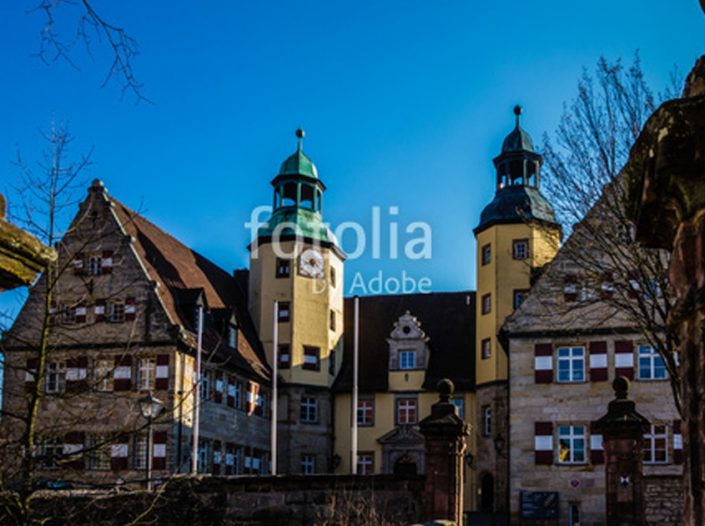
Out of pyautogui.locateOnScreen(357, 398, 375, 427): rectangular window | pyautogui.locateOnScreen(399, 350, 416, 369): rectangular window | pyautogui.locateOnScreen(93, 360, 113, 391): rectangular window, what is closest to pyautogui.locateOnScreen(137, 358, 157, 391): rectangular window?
pyautogui.locateOnScreen(93, 360, 113, 391): rectangular window

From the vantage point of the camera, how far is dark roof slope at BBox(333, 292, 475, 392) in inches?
1706

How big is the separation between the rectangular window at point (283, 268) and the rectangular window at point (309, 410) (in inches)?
196

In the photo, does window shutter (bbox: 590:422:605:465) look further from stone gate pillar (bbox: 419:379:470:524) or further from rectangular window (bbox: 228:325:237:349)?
stone gate pillar (bbox: 419:379:470:524)

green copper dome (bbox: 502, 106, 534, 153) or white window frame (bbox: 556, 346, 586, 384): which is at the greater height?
green copper dome (bbox: 502, 106, 534, 153)

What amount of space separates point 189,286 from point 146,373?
4.73m

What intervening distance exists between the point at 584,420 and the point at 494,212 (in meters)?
9.75

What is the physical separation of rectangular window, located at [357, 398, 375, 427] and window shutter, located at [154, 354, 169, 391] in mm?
11132

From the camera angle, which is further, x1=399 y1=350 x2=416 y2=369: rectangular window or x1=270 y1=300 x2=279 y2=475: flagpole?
x1=399 y1=350 x2=416 y2=369: rectangular window

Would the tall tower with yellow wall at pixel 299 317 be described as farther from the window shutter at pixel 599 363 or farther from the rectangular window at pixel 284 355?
the window shutter at pixel 599 363

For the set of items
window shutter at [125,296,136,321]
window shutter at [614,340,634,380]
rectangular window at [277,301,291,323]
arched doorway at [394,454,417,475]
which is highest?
rectangular window at [277,301,291,323]

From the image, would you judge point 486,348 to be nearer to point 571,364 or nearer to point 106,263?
point 571,364

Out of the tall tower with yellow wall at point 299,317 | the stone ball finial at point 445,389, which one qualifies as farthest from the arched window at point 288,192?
the stone ball finial at point 445,389

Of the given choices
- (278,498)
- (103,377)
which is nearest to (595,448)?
(278,498)

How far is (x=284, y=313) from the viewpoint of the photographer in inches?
1679
